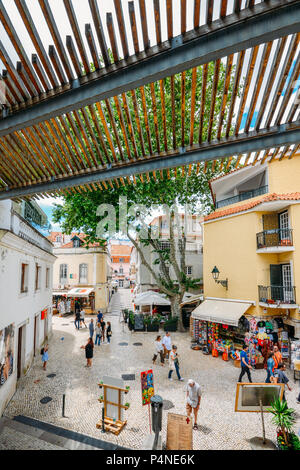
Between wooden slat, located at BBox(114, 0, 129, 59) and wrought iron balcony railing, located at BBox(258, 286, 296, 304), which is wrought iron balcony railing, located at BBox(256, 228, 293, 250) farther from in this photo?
wooden slat, located at BBox(114, 0, 129, 59)

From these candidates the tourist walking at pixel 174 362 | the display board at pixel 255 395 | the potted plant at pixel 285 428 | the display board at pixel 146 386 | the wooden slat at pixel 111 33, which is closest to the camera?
the wooden slat at pixel 111 33

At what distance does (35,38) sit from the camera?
2.20 metres

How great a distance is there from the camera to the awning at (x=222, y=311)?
14977mm

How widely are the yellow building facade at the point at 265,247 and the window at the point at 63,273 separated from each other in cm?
1894

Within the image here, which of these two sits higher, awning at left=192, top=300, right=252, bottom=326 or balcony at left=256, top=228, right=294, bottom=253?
balcony at left=256, top=228, right=294, bottom=253

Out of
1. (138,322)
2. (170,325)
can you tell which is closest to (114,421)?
(138,322)

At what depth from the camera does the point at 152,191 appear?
1708 cm

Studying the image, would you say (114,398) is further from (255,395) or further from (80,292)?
(80,292)

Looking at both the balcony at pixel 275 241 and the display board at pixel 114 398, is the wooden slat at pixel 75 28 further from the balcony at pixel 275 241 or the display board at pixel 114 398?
the balcony at pixel 275 241

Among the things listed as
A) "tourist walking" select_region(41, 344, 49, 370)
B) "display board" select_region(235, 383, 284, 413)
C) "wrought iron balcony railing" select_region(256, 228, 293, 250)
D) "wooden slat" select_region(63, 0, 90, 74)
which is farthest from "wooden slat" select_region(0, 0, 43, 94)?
"wrought iron balcony railing" select_region(256, 228, 293, 250)

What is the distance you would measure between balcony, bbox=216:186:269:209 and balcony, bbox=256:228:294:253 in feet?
8.99

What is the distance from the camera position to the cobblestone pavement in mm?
7994

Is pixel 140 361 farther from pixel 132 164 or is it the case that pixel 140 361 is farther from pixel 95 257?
pixel 95 257

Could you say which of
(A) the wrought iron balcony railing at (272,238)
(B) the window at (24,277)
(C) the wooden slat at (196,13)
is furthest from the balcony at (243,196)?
(C) the wooden slat at (196,13)
